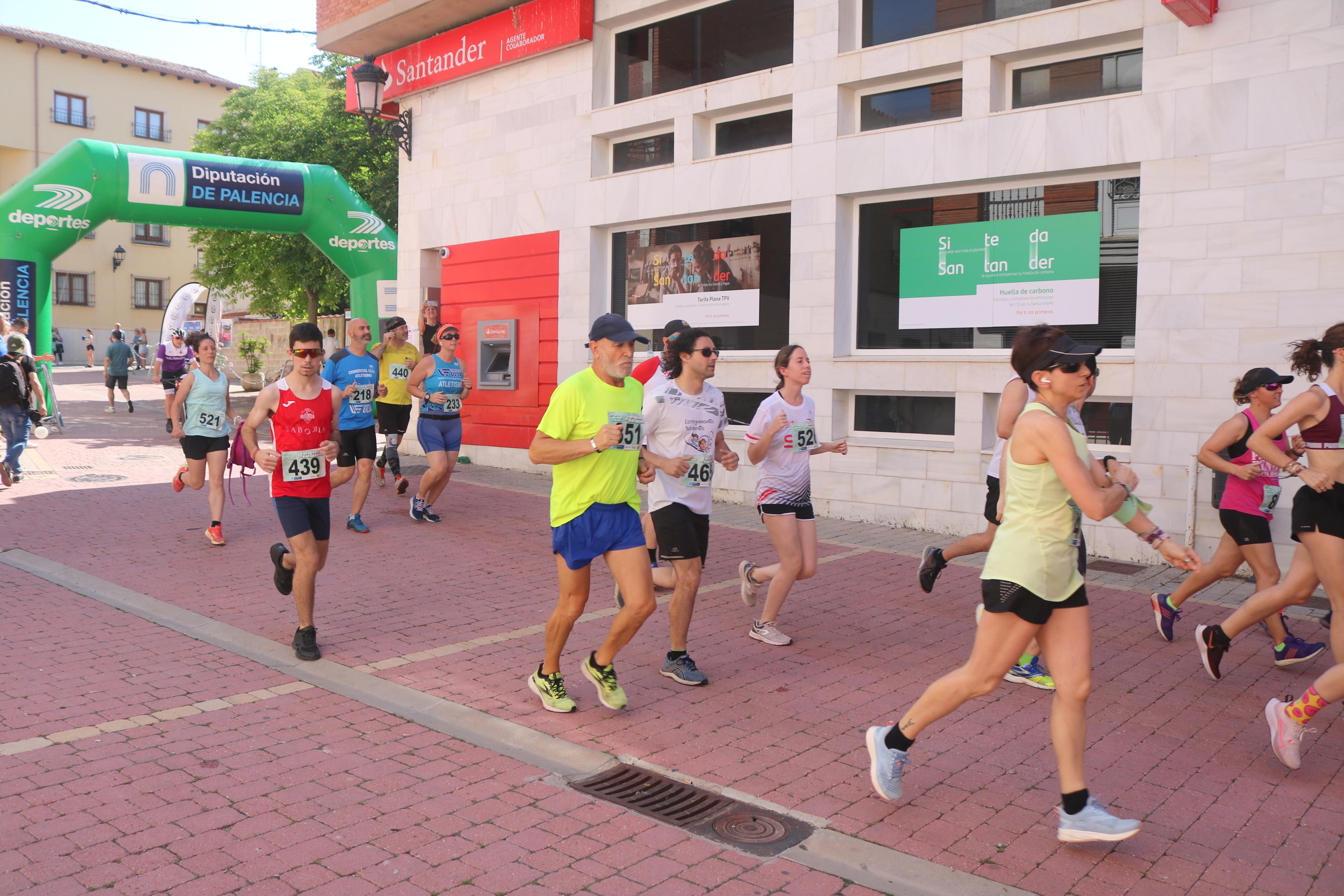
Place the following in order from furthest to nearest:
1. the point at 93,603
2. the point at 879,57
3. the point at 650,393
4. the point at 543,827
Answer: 1. the point at 879,57
2. the point at 93,603
3. the point at 650,393
4. the point at 543,827

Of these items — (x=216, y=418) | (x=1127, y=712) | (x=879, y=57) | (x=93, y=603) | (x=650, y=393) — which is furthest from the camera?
(x=879, y=57)

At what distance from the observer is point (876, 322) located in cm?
1115

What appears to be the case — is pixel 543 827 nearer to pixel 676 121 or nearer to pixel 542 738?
pixel 542 738

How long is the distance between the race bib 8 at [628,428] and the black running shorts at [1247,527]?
3.56 m

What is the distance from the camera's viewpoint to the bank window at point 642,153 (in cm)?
1327

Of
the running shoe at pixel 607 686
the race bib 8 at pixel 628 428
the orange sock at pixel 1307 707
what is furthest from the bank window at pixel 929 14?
the running shoe at pixel 607 686

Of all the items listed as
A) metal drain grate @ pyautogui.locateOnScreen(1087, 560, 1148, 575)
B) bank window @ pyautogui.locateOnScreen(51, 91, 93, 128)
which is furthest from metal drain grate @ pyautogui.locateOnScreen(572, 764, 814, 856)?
bank window @ pyautogui.locateOnScreen(51, 91, 93, 128)

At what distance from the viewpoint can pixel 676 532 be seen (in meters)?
5.59

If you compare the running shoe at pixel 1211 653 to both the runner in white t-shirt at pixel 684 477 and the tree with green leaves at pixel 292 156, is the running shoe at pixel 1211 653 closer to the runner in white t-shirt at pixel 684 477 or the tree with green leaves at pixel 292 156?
the runner in white t-shirt at pixel 684 477

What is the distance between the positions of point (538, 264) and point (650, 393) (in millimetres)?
9451

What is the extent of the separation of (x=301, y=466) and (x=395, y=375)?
5.53 metres

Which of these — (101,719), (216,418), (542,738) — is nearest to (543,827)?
(542,738)

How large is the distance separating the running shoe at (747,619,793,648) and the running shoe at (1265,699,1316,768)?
271 cm

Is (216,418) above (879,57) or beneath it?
beneath
